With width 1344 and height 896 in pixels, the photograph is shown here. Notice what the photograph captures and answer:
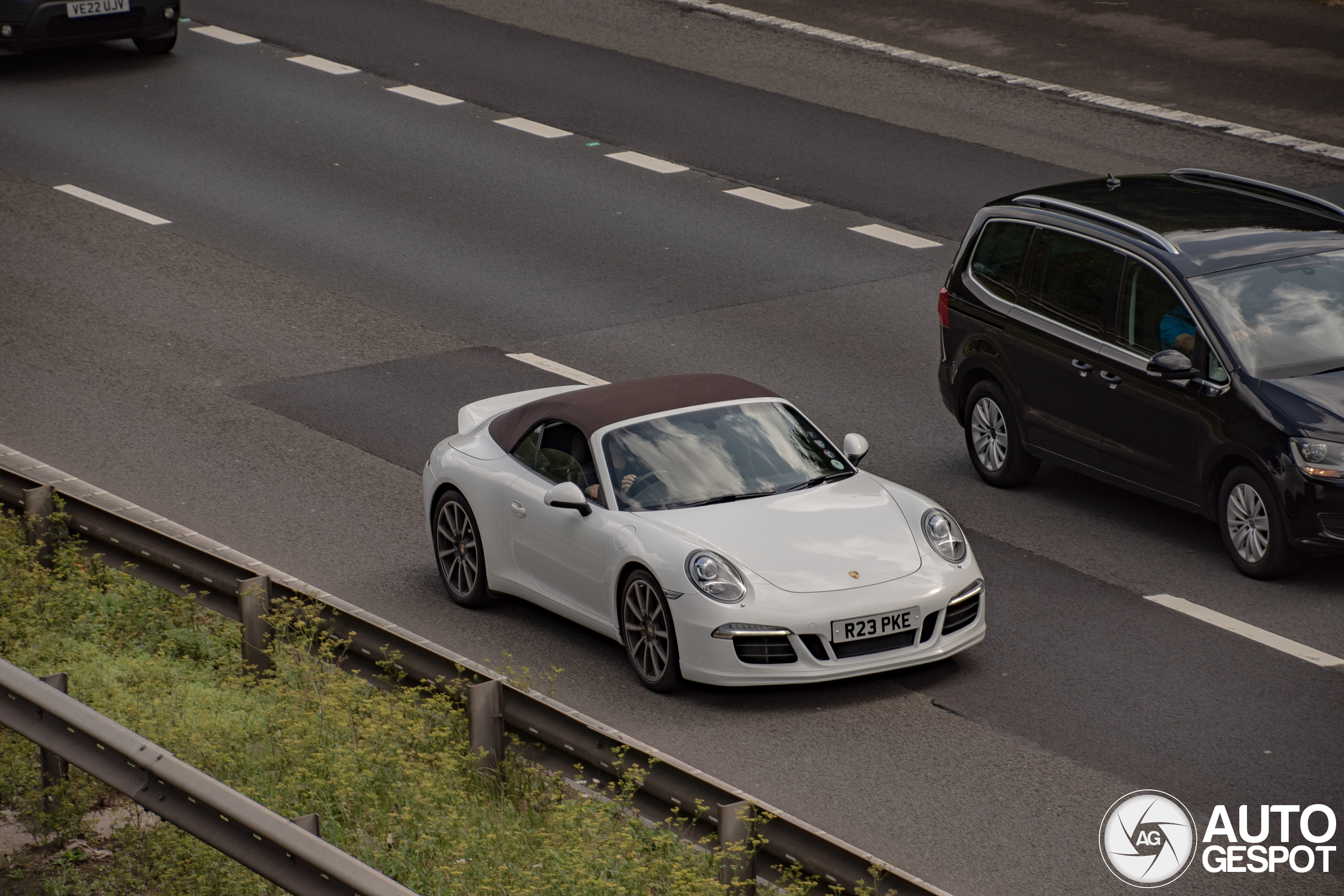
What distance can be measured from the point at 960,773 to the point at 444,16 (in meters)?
19.4

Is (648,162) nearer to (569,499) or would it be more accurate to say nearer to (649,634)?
(569,499)

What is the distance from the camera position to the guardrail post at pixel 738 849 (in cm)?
620

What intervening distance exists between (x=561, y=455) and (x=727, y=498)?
105 centimetres

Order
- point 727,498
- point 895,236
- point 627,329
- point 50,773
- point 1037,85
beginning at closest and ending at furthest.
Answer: point 50,773 < point 727,498 < point 627,329 < point 895,236 < point 1037,85

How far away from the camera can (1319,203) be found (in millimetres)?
11727

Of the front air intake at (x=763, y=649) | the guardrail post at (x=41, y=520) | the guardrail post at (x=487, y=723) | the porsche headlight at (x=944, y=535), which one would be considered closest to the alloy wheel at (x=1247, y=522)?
the porsche headlight at (x=944, y=535)

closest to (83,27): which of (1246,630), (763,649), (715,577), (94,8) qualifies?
(94,8)

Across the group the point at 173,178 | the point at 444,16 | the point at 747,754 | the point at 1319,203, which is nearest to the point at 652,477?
the point at 747,754

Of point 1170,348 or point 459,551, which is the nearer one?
point 459,551

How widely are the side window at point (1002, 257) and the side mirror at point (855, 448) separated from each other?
245 cm

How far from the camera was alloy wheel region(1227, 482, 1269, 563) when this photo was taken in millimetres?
10062

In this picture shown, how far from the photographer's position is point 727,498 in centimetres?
941

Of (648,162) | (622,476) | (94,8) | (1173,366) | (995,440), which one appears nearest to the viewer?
(622,476)

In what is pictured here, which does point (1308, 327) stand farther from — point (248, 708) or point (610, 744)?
point (248, 708)
